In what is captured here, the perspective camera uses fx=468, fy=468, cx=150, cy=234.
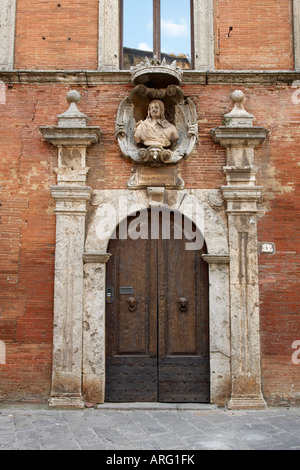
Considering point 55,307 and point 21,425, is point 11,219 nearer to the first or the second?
point 55,307

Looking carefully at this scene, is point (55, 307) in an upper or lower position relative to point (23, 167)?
lower

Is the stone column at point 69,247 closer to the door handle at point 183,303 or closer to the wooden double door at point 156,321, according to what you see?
the wooden double door at point 156,321

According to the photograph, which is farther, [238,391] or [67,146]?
[67,146]

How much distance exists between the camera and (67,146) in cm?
622

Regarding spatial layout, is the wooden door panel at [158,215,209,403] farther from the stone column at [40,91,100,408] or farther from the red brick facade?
the stone column at [40,91,100,408]

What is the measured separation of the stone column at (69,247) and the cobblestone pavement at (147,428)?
1.25ft

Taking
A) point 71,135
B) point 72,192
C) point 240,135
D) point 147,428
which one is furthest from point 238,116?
point 147,428

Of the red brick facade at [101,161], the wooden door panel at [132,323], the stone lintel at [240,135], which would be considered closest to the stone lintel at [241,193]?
the red brick facade at [101,161]

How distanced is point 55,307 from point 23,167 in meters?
1.92

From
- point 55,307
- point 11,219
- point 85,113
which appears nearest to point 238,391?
point 55,307

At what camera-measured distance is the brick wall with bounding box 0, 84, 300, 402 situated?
19.5 feet

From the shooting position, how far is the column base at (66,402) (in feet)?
18.7

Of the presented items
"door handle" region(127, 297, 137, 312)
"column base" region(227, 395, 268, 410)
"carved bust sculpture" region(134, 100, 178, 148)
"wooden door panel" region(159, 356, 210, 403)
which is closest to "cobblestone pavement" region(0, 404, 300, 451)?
"column base" region(227, 395, 268, 410)

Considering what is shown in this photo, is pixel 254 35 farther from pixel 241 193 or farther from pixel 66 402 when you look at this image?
pixel 66 402
